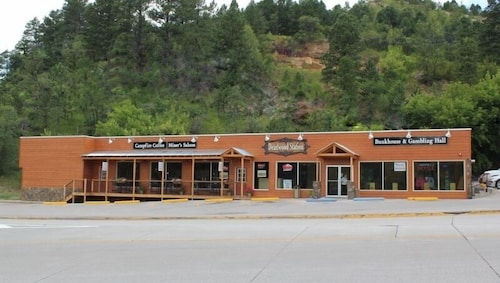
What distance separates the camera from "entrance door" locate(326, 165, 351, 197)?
3362 cm

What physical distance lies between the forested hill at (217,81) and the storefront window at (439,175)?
18799mm

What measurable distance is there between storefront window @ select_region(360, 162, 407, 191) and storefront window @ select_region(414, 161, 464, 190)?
0.84m

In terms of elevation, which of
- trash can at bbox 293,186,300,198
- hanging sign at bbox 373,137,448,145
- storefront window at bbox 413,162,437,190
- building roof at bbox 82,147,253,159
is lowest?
trash can at bbox 293,186,300,198

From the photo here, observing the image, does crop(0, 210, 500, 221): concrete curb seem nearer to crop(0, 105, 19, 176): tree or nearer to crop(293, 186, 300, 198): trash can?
crop(293, 186, 300, 198): trash can

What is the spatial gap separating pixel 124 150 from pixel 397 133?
60.3 feet

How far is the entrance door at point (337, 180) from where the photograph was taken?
1324 inches

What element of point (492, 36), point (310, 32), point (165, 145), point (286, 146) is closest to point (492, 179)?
point (286, 146)

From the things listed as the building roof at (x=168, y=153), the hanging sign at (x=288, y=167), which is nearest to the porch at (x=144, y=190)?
the building roof at (x=168, y=153)

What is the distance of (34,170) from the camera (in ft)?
130

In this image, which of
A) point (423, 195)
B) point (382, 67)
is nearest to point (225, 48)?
point (382, 67)

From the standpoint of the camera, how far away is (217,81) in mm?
75625

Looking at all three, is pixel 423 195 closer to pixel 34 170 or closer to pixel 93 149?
Answer: pixel 93 149

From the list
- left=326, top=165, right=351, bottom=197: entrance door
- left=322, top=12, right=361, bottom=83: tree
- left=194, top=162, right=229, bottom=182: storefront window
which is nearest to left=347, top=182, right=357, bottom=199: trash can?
left=326, top=165, right=351, bottom=197: entrance door

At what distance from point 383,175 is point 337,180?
2729mm
